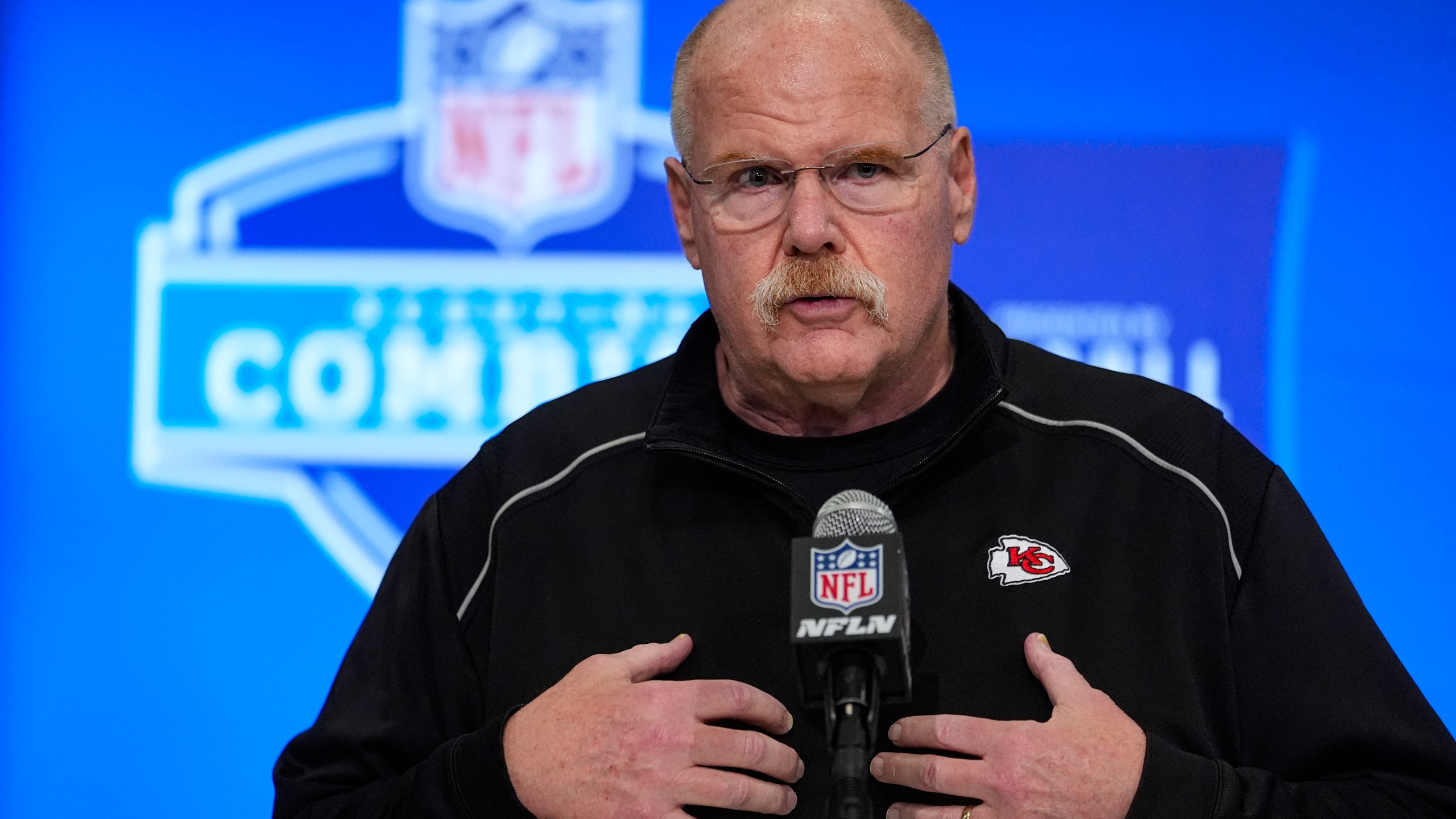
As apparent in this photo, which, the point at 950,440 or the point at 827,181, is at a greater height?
the point at 827,181

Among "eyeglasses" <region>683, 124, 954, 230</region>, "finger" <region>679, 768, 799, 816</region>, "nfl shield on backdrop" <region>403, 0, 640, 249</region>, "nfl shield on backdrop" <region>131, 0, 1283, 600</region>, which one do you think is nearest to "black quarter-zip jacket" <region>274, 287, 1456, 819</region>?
"finger" <region>679, 768, 799, 816</region>

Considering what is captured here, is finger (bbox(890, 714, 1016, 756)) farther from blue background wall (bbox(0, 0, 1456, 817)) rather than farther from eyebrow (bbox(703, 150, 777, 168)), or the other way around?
blue background wall (bbox(0, 0, 1456, 817))

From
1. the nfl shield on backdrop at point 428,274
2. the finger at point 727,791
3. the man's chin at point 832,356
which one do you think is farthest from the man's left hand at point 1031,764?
the nfl shield on backdrop at point 428,274

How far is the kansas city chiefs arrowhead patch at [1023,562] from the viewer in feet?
5.10

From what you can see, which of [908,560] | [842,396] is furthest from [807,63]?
[908,560]

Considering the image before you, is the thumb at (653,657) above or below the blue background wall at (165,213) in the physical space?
below

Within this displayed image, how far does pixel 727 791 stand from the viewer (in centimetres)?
135

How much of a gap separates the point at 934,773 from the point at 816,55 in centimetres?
84

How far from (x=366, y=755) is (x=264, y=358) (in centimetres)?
139

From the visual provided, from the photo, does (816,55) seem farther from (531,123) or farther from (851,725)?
(531,123)

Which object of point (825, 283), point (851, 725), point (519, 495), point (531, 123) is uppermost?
point (531, 123)

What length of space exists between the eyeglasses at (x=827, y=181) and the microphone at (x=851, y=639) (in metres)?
0.53

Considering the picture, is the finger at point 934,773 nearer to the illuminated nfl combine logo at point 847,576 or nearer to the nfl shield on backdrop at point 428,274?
the illuminated nfl combine logo at point 847,576

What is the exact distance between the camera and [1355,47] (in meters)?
2.71
